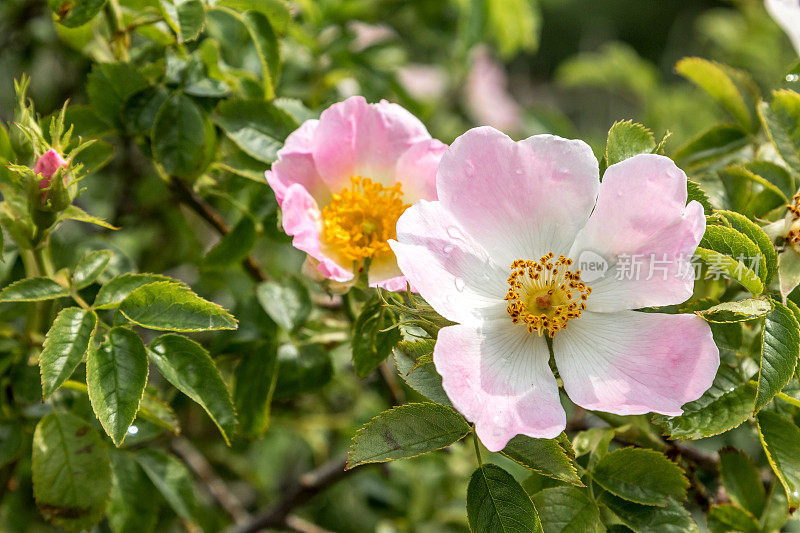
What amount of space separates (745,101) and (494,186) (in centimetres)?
67

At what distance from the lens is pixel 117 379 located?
3.25 feet

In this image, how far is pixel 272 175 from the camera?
111cm

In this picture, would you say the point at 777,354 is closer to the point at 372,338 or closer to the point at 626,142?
the point at 626,142

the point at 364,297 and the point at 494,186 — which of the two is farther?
the point at 364,297

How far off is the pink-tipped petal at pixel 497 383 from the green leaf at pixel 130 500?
2.25ft

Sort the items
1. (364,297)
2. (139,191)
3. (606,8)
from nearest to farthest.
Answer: (364,297), (139,191), (606,8)

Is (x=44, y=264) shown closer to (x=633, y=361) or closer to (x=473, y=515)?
(x=473, y=515)

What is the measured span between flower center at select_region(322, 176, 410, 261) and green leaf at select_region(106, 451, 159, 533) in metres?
0.52

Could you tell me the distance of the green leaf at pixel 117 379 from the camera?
947 millimetres

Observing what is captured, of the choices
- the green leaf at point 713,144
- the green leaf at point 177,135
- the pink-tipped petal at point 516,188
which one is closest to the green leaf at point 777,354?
the pink-tipped petal at point 516,188

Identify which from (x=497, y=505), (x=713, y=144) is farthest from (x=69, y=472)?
(x=713, y=144)

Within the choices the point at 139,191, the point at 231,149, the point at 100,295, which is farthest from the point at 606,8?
the point at 100,295

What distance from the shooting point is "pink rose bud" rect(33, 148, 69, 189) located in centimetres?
101

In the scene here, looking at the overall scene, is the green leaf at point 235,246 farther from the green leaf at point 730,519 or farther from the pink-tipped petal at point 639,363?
the green leaf at point 730,519
